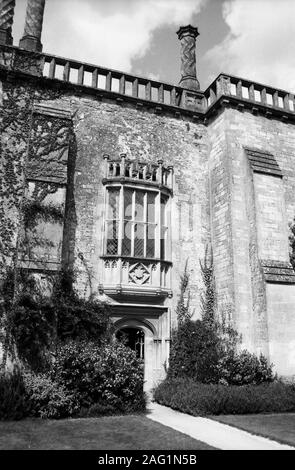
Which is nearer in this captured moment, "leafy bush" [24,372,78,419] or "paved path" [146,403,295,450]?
"paved path" [146,403,295,450]

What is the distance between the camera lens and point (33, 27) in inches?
576

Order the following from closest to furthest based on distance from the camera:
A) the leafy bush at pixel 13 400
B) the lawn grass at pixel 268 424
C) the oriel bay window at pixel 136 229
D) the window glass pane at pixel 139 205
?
1. the lawn grass at pixel 268 424
2. the leafy bush at pixel 13 400
3. the oriel bay window at pixel 136 229
4. the window glass pane at pixel 139 205

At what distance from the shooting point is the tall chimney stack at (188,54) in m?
16.6

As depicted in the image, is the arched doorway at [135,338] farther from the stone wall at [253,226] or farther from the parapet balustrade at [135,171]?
the parapet balustrade at [135,171]

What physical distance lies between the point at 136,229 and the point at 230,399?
235 inches

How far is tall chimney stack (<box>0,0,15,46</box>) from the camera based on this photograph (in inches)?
554

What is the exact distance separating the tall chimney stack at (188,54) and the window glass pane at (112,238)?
280 inches

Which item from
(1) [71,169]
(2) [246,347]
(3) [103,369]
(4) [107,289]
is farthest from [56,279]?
(2) [246,347]

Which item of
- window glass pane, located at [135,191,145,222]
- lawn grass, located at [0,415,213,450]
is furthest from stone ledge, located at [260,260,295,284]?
lawn grass, located at [0,415,213,450]

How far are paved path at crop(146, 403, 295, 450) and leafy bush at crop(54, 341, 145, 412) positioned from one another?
0.71 m

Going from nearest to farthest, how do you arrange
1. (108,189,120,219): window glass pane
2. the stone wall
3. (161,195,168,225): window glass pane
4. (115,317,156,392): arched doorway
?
the stone wall
(115,317,156,392): arched doorway
(108,189,120,219): window glass pane
(161,195,168,225): window glass pane

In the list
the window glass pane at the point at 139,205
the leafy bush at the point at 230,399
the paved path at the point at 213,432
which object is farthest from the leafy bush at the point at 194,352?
the window glass pane at the point at 139,205

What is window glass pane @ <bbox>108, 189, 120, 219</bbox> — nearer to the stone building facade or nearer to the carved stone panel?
the stone building facade
